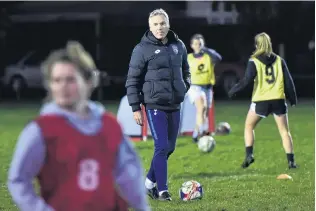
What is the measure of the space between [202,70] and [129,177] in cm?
1234

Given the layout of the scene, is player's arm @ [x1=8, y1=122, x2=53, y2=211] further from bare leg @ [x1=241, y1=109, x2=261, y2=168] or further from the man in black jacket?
bare leg @ [x1=241, y1=109, x2=261, y2=168]

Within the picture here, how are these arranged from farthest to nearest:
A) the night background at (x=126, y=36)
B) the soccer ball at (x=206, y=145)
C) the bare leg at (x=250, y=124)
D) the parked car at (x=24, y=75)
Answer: the parked car at (x=24, y=75), the night background at (x=126, y=36), the soccer ball at (x=206, y=145), the bare leg at (x=250, y=124)

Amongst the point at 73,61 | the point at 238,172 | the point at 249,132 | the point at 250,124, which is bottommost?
the point at 238,172

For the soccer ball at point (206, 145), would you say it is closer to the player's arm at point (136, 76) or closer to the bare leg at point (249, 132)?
the bare leg at point (249, 132)

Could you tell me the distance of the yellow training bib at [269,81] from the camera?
11.7 m

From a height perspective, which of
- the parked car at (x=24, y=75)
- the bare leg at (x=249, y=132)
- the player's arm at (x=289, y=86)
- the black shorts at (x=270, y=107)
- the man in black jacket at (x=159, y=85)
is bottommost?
the parked car at (x=24, y=75)

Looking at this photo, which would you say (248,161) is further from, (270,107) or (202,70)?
(202,70)

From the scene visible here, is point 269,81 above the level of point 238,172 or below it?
above

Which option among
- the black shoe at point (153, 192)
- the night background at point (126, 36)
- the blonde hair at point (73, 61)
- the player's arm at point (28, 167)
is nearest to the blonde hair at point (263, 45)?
the black shoe at point (153, 192)

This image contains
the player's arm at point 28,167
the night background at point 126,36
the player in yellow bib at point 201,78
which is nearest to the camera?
the player's arm at point 28,167

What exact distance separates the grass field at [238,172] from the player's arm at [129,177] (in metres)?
4.61

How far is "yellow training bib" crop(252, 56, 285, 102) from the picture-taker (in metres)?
11.7

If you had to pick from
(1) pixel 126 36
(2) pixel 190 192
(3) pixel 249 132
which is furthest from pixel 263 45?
(1) pixel 126 36

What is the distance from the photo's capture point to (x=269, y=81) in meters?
11.8
